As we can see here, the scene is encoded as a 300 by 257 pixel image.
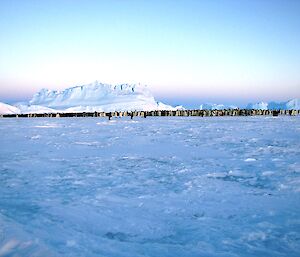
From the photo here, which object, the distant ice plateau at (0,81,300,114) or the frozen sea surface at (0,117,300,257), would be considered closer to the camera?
the frozen sea surface at (0,117,300,257)

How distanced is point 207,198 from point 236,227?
1.26 m

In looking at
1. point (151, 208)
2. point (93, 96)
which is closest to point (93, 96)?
point (93, 96)

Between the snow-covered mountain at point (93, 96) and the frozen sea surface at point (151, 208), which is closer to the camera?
the frozen sea surface at point (151, 208)

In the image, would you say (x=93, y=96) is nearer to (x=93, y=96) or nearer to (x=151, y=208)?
(x=93, y=96)

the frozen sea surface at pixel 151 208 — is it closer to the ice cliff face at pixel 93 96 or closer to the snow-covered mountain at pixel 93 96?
the snow-covered mountain at pixel 93 96

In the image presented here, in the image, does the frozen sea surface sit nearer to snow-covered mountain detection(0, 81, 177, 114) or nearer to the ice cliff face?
snow-covered mountain detection(0, 81, 177, 114)

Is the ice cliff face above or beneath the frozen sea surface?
above

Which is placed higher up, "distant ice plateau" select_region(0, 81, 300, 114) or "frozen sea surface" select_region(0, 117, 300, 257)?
"distant ice plateau" select_region(0, 81, 300, 114)

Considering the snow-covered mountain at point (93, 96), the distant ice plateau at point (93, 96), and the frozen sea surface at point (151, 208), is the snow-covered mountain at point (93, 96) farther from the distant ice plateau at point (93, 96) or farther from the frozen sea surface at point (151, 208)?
the frozen sea surface at point (151, 208)

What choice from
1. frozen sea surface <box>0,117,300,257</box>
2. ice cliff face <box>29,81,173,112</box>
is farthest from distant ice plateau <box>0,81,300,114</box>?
frozen sea surface <box>0,117,300,257</box>

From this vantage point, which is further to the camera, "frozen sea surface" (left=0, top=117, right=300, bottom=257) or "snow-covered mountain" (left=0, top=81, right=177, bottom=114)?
"snow-covered mountain" (left=0, top=81, right=177, bottom=114)

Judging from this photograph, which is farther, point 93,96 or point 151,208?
point 93,96

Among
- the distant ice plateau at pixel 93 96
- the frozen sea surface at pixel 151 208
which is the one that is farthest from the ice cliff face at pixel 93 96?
the frozen sea surface at pixel 151 208

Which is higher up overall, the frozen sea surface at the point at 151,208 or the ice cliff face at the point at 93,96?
the ice cliff face at the point at 93,96
